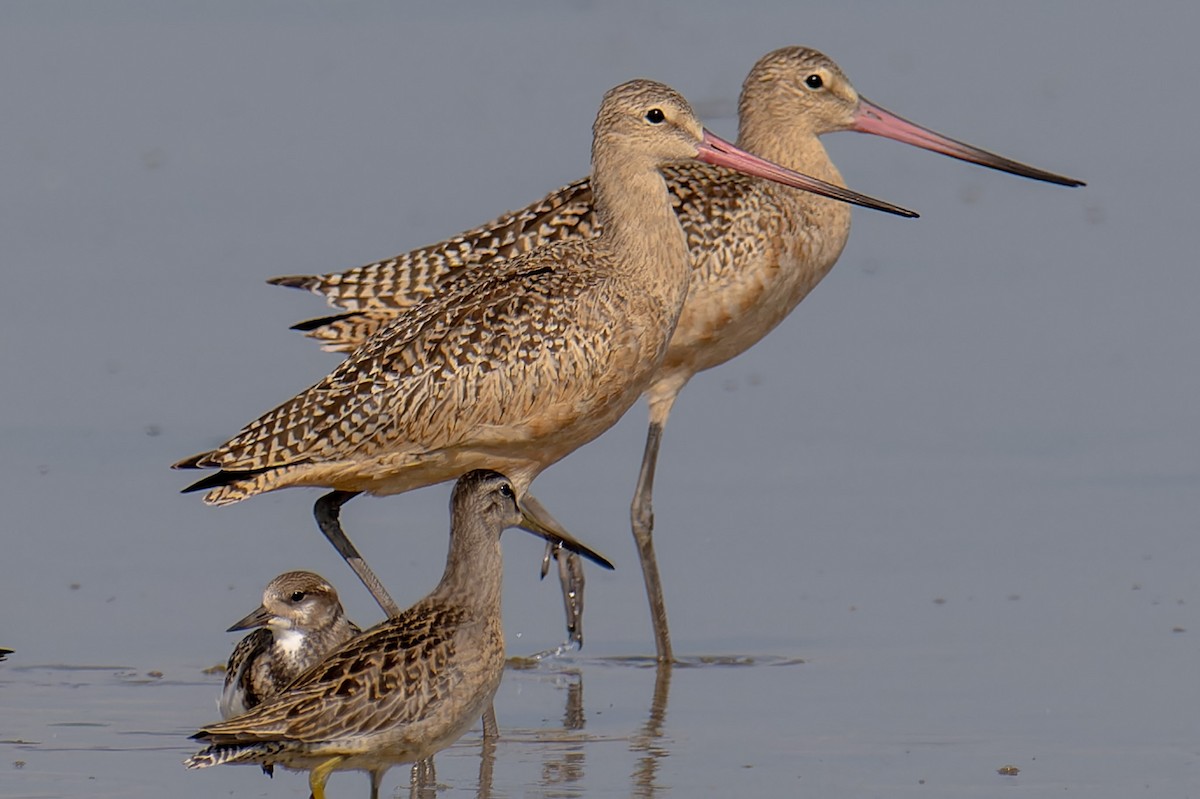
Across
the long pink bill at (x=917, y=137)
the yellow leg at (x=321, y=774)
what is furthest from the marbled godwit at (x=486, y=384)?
the long pink bill at (x=917, y=137)

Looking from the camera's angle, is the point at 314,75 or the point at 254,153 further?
the point at 314,75

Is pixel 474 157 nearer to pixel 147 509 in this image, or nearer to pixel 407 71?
pixel 407 71

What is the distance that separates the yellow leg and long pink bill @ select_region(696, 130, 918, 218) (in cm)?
309

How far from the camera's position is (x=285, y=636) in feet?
24.2

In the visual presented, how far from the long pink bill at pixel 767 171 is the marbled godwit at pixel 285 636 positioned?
2.36m

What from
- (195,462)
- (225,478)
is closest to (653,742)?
(225,478)

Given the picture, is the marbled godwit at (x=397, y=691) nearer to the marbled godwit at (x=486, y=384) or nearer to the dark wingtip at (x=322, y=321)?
→ the marbled godwit at (x=486, y=384)

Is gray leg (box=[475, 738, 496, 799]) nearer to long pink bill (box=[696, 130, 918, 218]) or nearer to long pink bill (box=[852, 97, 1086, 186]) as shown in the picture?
long pink bill (box=[696, 130, 918, 218])

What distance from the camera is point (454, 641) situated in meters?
6.75

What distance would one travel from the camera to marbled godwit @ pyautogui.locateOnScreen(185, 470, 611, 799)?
20.9ft

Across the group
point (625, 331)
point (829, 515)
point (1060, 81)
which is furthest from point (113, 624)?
point (1060, 81)

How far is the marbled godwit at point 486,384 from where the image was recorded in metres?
8.12

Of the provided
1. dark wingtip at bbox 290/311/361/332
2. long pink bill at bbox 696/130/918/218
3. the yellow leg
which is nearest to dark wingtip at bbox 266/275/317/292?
dark wingtip at bbox 290/311/361/332

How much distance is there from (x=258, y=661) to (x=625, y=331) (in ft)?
5.47
